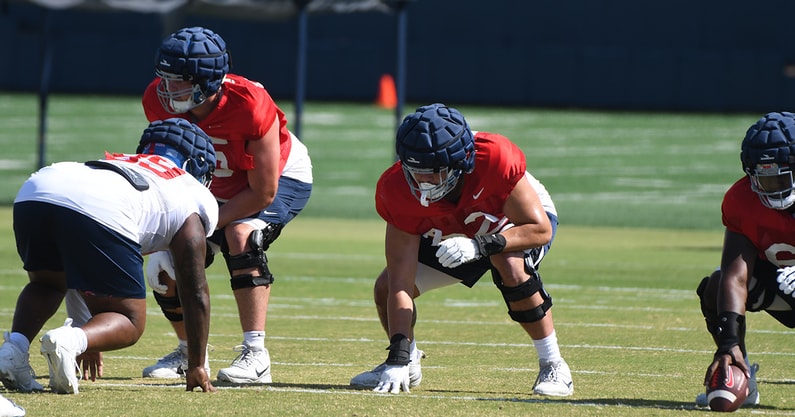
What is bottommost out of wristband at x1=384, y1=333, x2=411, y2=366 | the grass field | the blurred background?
the blurred background

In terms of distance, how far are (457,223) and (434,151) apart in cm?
68

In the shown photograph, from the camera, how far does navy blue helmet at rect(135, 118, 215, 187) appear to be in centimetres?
642

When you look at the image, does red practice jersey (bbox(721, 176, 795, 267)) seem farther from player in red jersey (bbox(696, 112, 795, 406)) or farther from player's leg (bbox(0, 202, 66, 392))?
player's leg (bbox(0, 202, 66, 392))

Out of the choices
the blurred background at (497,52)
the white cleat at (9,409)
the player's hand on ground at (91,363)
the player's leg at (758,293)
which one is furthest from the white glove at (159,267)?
the blurred background at (497,52)

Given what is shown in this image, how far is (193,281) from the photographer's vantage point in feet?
20.1

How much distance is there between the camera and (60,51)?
40781 mm

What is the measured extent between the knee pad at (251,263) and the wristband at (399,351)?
1011mm

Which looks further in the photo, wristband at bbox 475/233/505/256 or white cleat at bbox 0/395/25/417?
wristband at bbox 475/233/505/256

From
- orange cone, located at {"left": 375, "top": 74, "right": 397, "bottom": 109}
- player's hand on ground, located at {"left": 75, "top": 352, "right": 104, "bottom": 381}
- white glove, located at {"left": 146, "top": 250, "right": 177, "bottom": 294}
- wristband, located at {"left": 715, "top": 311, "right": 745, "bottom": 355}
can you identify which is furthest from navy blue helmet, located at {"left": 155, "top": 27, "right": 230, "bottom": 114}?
orange cone, located at {"left": 375, "top": 74, "right": 397, "bottom": 109}

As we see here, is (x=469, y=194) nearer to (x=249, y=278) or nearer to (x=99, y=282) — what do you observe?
(x=249, y=278)

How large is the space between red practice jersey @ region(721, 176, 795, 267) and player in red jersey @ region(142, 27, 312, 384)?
2407 millimetres

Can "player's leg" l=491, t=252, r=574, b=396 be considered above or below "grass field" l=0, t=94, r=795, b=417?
above

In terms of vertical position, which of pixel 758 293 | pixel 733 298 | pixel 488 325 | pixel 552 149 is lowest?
pixel 552 149

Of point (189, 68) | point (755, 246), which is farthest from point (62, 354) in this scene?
point (755, 246)
